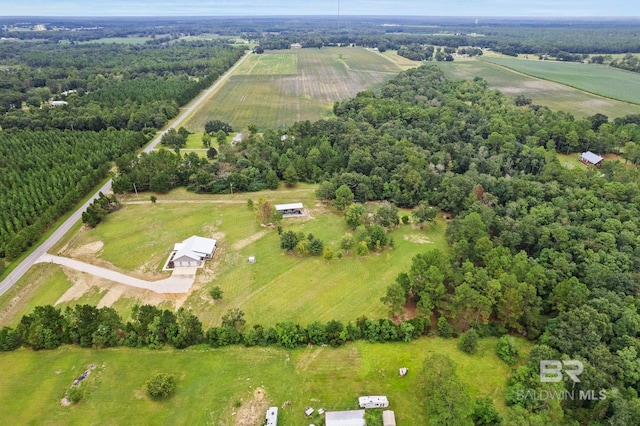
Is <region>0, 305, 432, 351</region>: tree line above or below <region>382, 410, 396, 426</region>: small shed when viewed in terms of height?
above

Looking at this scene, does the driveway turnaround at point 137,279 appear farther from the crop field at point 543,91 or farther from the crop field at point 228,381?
the crop field at point 543,91

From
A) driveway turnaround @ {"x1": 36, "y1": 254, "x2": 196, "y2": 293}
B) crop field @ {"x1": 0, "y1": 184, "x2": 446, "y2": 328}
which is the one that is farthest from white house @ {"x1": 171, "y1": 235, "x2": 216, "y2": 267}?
driveway turnaround @ {"x1": 36, "y1": 254, "x2": 196, "y2": 293}

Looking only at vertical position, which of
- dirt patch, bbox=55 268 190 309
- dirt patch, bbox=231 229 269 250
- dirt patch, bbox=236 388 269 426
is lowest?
dirt patch, bbox=236 388 269 426

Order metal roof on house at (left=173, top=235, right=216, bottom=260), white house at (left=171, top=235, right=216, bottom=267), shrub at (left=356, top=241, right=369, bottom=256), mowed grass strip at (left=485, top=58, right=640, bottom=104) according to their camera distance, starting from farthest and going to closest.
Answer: mowed grass strip at (left=485, top=58, right=640, bottom=104) → shrub at (left=356, top=241, right=369, bottom=256) → metal roof on house at (left=173, top=235, right=216, bottom=260) → white house at (left=171, top=235, right=216, bottom=267)

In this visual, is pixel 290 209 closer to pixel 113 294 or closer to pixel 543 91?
pixel 113 294

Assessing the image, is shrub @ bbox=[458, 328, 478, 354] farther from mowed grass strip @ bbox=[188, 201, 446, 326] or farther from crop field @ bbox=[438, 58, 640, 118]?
crop field @ bbox=[438, 58, 640, 118]

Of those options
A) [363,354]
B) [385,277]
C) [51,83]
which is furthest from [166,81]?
[363,354]
